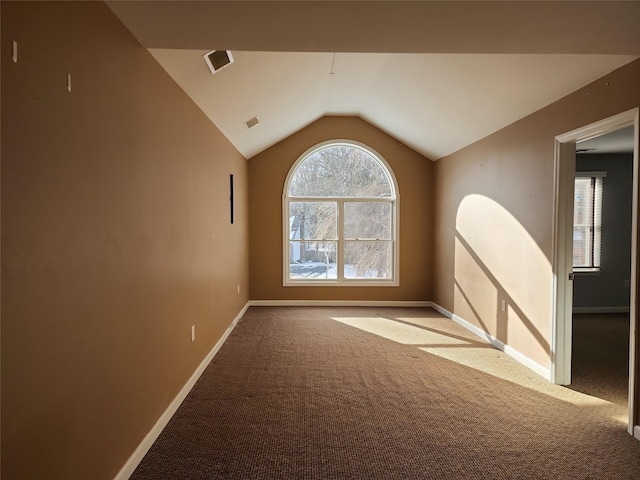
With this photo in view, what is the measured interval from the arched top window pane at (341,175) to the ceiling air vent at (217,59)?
3630mm

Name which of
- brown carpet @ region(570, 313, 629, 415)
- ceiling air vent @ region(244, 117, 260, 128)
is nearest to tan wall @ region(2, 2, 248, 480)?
ceiling air vent @ region(244, 117, 260, 128)

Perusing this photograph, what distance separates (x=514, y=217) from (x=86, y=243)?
3.76 m

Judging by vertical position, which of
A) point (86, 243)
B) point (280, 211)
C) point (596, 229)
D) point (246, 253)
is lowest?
point (246, 253)

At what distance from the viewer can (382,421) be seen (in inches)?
105

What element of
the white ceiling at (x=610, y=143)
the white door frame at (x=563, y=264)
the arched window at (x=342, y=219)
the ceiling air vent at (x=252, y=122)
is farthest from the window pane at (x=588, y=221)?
the ceiling air vent at (x=252, y=122)

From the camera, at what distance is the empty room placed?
4.76 ft

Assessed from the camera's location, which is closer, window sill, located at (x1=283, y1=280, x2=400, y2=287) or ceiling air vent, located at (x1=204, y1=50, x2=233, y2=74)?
ceiling air vent, located at (x1=204, y1=50, x2=233, y2=74)

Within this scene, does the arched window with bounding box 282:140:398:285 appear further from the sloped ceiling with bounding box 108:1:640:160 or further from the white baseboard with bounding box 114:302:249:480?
the white baseboard with bounding box 114:302:249:480

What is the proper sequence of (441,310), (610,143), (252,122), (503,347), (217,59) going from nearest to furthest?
(217,59)
(503,347)
(252,122)
(610,143)
(441,310)

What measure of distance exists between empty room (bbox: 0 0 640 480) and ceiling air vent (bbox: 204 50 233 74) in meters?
0.03

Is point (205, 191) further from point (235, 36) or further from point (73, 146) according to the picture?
point (73, 146)

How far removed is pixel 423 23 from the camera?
1.97 m

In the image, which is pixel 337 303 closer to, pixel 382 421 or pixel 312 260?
pixel 312 260

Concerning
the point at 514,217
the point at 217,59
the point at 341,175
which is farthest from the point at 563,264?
the point at 341,175
